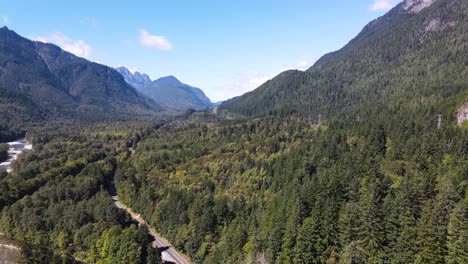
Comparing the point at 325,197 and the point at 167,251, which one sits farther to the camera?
the point at 167,251

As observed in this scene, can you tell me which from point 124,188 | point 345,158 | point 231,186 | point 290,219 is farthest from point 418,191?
point 124,188

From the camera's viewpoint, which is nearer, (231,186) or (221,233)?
(221,233)

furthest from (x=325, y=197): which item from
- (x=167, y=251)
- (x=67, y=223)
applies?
(x=67, y=223)

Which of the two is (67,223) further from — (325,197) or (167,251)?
(325,197)

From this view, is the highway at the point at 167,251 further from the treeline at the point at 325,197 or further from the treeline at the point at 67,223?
the treeline at the point at 67,223

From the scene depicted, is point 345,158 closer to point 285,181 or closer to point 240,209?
A: point 285,181

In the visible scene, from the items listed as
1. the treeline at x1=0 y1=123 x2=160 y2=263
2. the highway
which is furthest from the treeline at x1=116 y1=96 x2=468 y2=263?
the treeline at x1=0 y1=123 x2=160 y2=263

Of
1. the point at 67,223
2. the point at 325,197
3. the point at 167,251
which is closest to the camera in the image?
the point at 325,197

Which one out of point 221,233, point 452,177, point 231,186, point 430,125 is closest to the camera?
point 452,177
